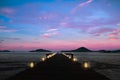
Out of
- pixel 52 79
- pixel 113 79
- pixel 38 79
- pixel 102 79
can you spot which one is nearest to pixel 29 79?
pixel 38 79

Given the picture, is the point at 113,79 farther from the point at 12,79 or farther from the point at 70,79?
the point at 12,79

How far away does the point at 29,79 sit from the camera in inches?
722

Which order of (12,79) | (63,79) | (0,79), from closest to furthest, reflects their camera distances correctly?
(12,79)
(63,79)
(0,79)

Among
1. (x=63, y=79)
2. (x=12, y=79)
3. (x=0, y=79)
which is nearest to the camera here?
(x=12, y=79)

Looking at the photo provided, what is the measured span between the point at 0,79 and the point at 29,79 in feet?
→ 46.0

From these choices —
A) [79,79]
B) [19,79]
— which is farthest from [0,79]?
[79,79]

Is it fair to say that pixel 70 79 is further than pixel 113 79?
No

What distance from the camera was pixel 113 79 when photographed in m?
32.0

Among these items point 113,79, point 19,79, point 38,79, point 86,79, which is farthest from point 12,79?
point 113,79

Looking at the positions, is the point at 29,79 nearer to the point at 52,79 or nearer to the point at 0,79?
the point at 52,79

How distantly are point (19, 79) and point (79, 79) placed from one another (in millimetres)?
5325

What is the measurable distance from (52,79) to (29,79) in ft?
6.94

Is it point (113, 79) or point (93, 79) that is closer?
point (93, 79)

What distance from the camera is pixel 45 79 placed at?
1895 centimetres
